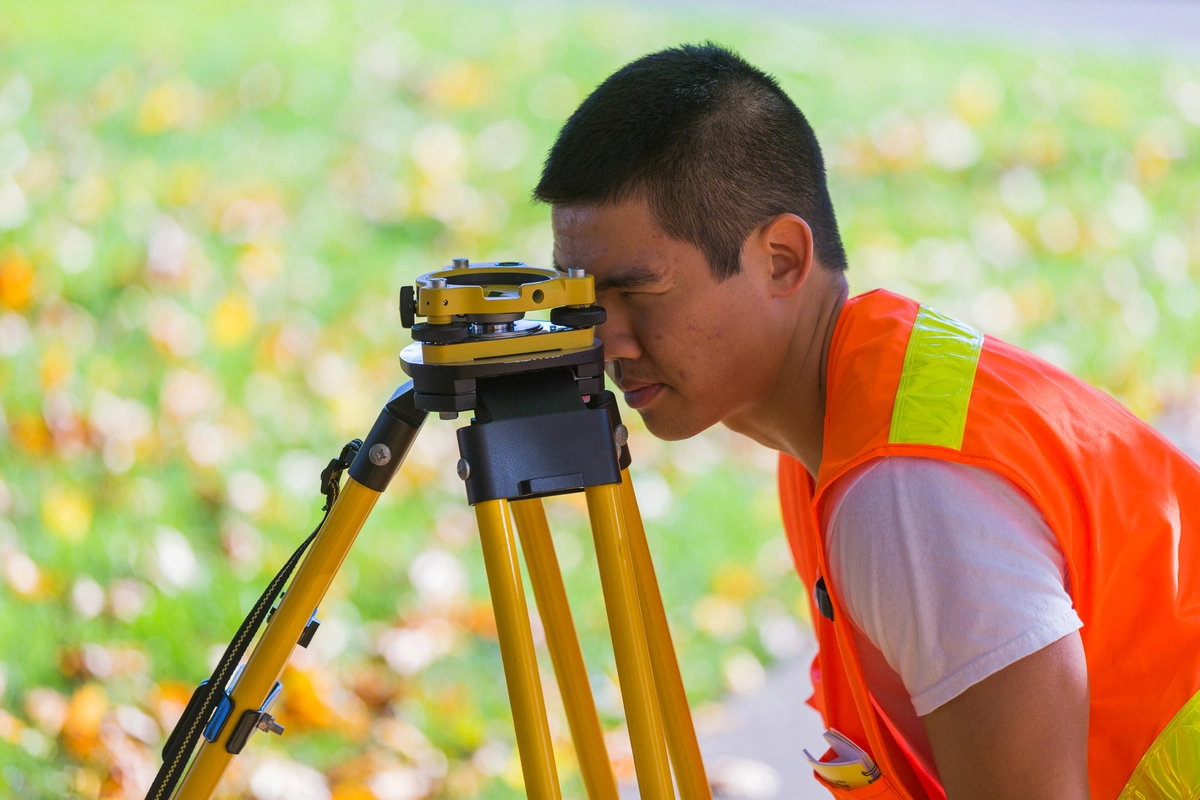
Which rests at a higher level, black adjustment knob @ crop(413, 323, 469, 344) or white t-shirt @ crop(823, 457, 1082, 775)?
black adjustment knob @ crop(413, 323, 469, 344)

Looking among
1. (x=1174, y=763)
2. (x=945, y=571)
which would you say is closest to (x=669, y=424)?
Answer: (x=945, y=571)

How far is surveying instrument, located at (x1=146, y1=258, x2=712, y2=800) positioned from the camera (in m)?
1.29

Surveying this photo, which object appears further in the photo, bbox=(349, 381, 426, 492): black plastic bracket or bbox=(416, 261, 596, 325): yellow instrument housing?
bbox=(349, 381, 426, 492): black plastic bracket

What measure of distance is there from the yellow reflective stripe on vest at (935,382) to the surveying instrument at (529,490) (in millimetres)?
349

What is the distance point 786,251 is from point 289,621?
2.78 ft

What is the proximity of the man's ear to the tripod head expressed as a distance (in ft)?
1.22

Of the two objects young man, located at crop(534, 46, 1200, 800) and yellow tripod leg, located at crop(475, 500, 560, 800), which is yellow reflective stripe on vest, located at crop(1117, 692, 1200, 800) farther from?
yellow tripod leg, located at crop(475, 500, 560, 800)

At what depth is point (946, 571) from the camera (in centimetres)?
131

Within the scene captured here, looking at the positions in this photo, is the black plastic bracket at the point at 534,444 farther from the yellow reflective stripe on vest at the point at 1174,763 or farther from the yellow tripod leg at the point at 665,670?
the yellow reflective stripe on vest at the point at 1174,763

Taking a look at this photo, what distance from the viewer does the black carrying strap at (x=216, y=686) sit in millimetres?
1577

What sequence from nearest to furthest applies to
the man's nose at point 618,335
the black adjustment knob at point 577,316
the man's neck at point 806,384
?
the black adjustment knob at point 577,316 < the man's nose at point 618,335 < the man's neck at point 806,384

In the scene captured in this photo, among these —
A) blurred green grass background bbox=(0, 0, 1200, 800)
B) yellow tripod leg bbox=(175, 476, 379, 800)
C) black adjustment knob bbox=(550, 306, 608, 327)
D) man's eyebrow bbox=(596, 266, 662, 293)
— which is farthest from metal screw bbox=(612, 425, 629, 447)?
blurred green grass background bbox=(0, 0, 1200, 800)

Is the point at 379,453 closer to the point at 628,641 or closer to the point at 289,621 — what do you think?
the point at 289,621

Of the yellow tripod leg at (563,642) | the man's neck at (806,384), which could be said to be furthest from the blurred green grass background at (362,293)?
the man's neck at (806,384)
